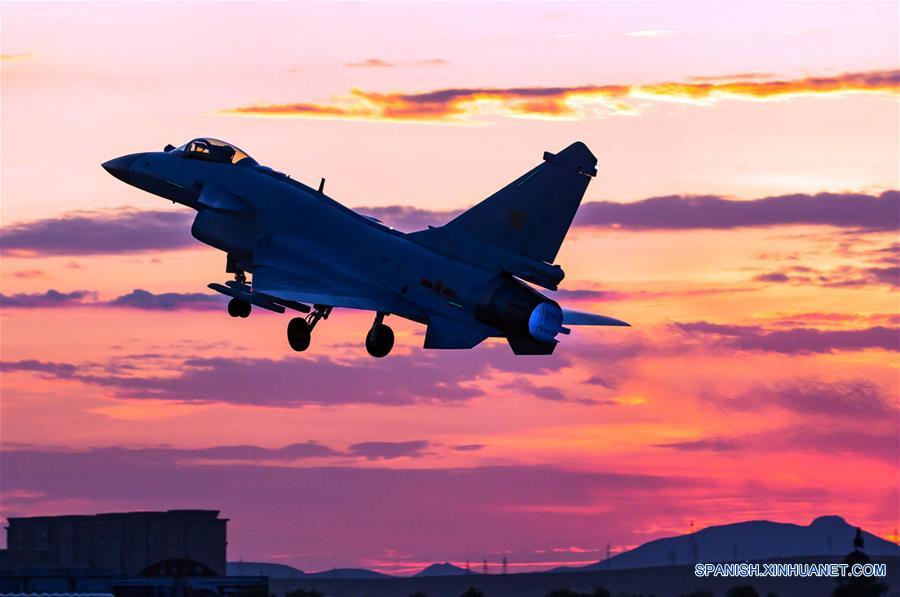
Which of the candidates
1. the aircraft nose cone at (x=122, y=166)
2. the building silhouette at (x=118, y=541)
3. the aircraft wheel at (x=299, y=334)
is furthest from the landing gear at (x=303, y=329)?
the building silhouette at (x=118, y=541)

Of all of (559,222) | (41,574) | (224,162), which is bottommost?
(41,574)

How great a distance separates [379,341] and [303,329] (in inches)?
108

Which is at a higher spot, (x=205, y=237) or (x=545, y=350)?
(x=205, y=237)

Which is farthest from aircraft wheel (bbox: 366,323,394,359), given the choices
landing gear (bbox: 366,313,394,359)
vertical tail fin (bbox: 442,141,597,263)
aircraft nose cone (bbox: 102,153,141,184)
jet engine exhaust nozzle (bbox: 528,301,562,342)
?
aircraft nose cone (bbox: 102,153,141,184)

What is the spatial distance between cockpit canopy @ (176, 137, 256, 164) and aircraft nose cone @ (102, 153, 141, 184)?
2.64m

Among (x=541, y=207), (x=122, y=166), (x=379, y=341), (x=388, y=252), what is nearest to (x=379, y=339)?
(x=379, y=341)

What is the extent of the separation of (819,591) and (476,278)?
133700mm

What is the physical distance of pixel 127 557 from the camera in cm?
16175

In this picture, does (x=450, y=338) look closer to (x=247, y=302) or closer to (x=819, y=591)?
(x=247, y=302)

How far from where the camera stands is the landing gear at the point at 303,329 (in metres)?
53.3

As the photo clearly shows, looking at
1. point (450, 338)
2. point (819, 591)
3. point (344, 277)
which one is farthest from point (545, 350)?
point (819, 591)

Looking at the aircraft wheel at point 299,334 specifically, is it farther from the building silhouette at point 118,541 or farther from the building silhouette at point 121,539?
the building silhouette at point 121,539

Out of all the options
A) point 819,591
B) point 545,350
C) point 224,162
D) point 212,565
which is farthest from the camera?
point 819,591

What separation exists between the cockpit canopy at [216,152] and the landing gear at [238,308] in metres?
5.15
